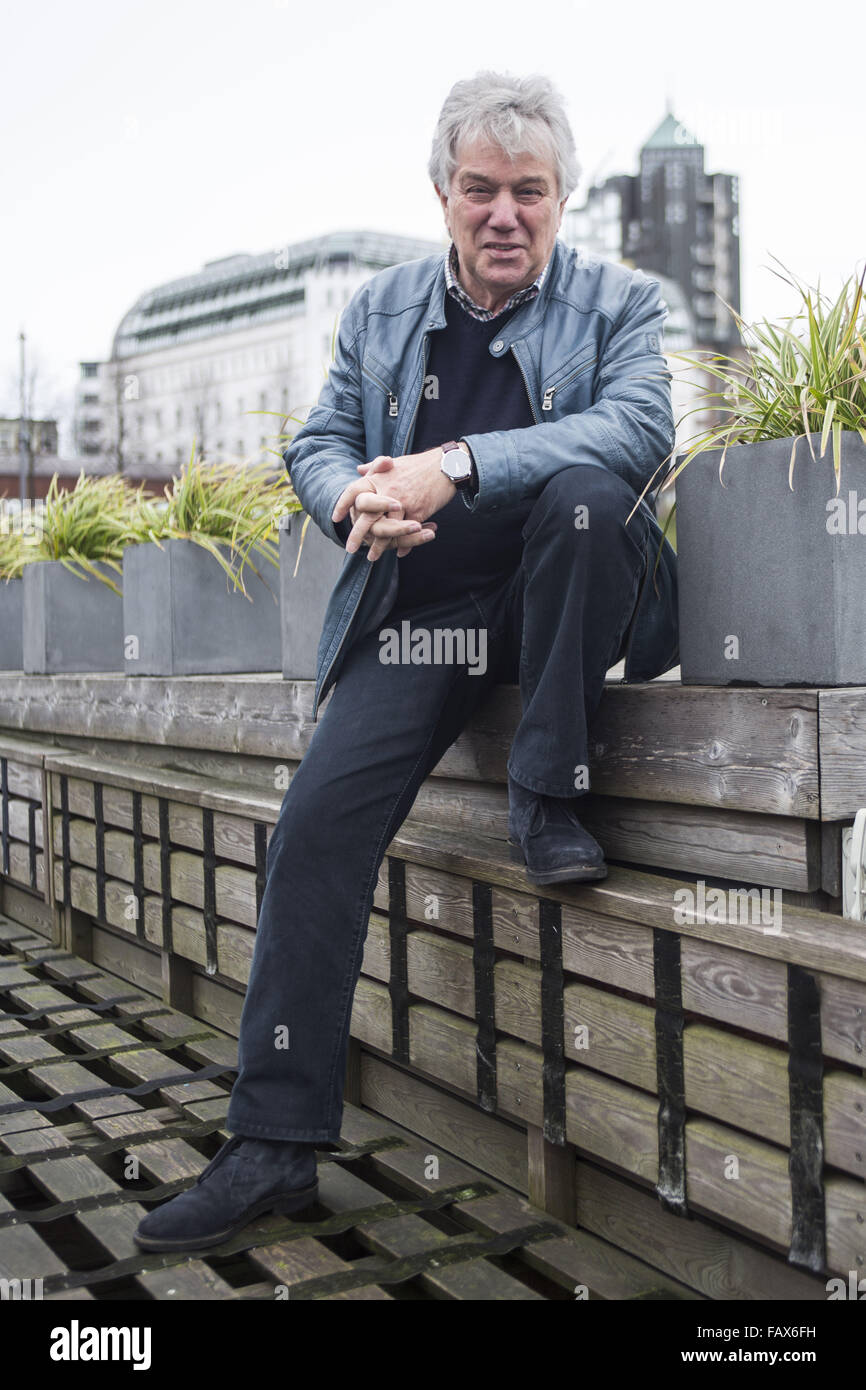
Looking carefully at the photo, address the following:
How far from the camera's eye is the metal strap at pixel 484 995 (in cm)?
233

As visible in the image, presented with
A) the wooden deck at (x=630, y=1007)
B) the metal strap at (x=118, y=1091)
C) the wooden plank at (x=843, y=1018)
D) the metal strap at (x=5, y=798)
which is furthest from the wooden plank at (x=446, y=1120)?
the metal strap at (x=5, y=798)

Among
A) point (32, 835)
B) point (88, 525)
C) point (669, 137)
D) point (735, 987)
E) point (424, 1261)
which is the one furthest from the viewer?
point (669, 137)

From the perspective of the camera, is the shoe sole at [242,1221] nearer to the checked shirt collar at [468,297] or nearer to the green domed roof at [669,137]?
the checked shirt collar at [468,297]

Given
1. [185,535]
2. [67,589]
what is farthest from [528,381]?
[67,589]

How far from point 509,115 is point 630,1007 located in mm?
1379

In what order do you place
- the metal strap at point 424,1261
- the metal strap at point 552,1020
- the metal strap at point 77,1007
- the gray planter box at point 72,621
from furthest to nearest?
Result: the gray planter box at point 72,621 → the metal strap at point 77,1007 → the metal strap at point 552,1020 → the metal strap at point 424,1261

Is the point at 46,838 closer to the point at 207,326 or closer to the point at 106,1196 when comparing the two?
the point at 106,1196

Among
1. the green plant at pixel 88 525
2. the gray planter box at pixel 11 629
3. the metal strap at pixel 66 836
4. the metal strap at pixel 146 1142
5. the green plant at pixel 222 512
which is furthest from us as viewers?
the gray planter box at pixel 11 629

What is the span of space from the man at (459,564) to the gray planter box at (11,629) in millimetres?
Answer: 4000

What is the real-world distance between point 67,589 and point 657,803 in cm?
328

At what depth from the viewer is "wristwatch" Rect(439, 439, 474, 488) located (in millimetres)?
2072

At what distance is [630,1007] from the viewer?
6.63ft

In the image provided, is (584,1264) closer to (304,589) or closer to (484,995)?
(484,995)

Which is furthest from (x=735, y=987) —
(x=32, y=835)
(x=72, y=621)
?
(x=72, y=621)
